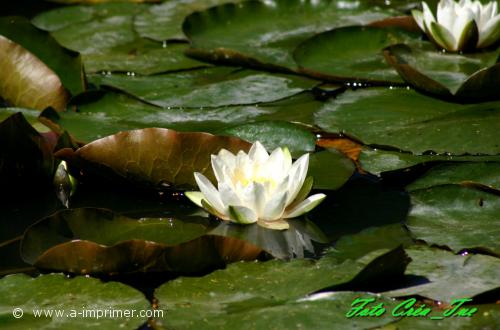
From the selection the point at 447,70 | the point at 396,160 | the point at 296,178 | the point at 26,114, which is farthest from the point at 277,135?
the point at 26,114

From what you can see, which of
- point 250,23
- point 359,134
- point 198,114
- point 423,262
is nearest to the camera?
point 423,262

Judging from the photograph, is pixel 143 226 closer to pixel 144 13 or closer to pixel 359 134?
pixel 359 134

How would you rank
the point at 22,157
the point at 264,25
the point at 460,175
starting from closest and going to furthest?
the point at 460,175 → the point at 22,157 → the point at 264,25

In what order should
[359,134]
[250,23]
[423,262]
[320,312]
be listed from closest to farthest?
[320,312], [423,262], [359,134], [250,23]

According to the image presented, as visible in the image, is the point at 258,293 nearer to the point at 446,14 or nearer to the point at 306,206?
the point at 306,206

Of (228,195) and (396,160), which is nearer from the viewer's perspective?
(228,195)

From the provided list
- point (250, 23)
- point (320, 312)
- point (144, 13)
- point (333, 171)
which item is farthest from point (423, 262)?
point (144, 13)
